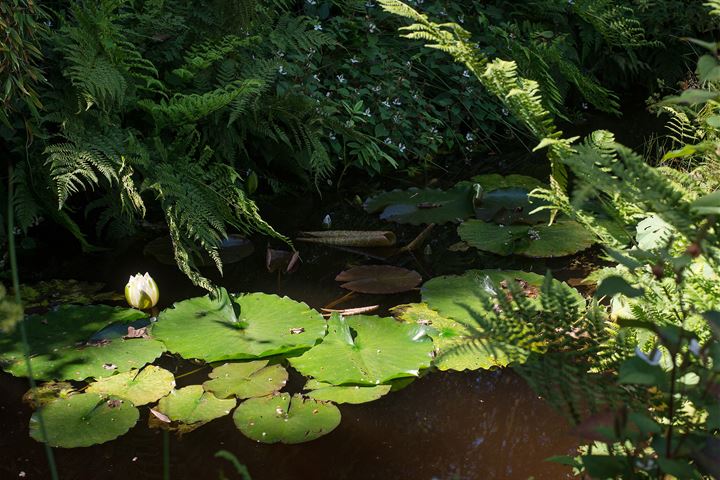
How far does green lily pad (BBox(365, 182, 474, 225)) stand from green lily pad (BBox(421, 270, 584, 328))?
48 cm

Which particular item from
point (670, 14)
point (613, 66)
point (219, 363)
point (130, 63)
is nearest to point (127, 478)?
point (219, 363)

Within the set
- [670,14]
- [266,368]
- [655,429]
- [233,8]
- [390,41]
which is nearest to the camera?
[655,429]

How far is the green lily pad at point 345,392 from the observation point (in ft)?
5.84

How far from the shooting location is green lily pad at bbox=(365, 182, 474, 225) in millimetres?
2844

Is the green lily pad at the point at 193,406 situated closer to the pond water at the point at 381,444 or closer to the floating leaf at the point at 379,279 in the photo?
the pond water at the point at 381,444

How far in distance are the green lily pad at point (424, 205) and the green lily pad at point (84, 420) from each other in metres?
1.37

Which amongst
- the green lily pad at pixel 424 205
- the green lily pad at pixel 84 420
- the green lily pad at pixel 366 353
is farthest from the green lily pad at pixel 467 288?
the green lily pad at pixel 84 420

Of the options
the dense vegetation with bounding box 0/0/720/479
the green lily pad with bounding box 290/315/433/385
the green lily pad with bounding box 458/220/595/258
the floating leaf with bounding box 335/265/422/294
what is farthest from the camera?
the green lily pad with bounding box 458/220/595/258

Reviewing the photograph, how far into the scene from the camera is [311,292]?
Answer: 2.33m

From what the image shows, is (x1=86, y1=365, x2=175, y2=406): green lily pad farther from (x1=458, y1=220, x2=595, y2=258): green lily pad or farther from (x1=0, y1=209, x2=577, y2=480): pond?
(x1=458, y1=220, x2=595, y2=258): green lily pad

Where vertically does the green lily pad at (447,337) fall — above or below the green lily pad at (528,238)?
above

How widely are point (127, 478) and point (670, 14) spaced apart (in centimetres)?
407

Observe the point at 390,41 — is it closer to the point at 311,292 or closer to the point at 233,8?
the point at 233,8

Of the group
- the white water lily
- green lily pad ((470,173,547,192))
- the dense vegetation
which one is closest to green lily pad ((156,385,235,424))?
the dense vegetation
